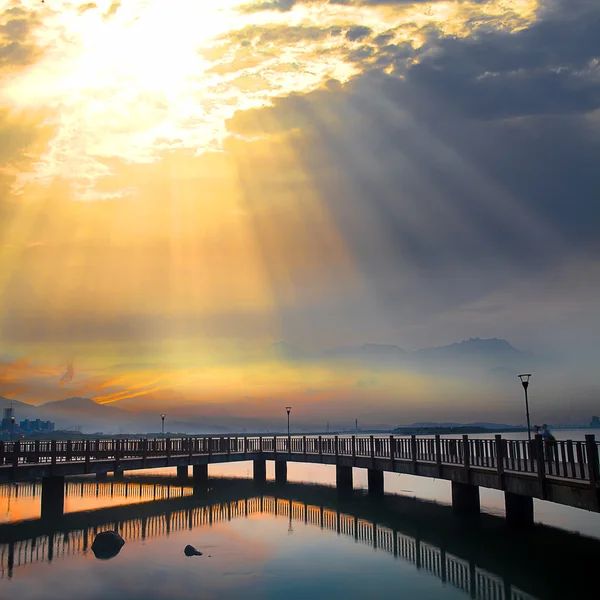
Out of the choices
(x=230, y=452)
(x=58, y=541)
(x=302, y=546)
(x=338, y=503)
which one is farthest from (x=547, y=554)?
(x=230, y=452)

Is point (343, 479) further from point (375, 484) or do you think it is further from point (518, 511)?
point (518, 511)

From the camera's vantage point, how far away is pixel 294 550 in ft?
86.5

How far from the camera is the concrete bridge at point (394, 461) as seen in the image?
800 inches

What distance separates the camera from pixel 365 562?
24.0 m

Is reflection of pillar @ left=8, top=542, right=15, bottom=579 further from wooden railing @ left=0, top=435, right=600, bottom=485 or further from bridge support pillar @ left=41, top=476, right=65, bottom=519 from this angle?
bridge support pillar @ left=41, top=476, right=65, bottom=519

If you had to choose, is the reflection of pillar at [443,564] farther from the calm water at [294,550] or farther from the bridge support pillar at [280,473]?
the bridge support pillar at [280,473]

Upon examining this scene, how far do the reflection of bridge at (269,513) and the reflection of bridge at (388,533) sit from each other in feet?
0.12

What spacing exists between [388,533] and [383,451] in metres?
7.48

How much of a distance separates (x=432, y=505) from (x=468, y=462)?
12.8m

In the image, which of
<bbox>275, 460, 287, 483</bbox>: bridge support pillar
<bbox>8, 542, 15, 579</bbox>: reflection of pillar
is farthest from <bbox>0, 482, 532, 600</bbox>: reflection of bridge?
<bbox>275, 460, 287, 483</bbox>: bridge support pillar

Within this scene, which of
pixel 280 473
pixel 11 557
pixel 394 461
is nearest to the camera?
pixel 11 557

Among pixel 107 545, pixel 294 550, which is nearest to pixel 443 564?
pixel 294 550

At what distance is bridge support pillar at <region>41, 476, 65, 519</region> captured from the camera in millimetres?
33656

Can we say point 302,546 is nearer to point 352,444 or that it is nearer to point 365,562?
point 365,562
